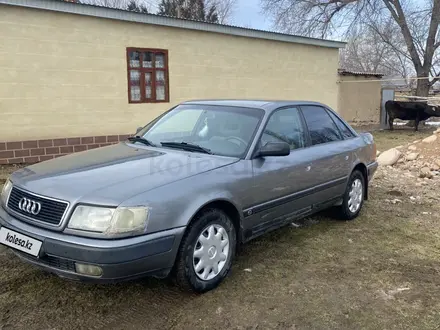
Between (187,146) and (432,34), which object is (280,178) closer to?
(187,146)

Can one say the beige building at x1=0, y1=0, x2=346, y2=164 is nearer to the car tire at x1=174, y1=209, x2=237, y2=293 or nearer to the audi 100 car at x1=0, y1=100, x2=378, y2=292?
the audi 100 car at x1=0, y1=100, x2=378, y2=292

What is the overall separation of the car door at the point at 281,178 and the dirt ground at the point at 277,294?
0.43 metres

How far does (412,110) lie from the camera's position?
1744cm

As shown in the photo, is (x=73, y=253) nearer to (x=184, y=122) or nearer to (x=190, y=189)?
(x=190, y=189)

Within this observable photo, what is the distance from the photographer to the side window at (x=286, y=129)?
408 centimetres

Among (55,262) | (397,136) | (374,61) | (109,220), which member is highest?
(374,61)

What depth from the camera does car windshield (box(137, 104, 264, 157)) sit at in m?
3.87

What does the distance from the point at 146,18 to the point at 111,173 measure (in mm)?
8045

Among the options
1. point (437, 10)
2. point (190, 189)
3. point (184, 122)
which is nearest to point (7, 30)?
point (184, 122)

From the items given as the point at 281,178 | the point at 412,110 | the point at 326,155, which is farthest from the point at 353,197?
the point at 412,110

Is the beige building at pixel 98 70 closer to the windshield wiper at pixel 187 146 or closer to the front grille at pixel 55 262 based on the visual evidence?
the windshield wiper at pixel 187 146

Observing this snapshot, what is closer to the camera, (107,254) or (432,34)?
(107,254)

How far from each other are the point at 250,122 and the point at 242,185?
77 centimetres

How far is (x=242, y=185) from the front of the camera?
140 inches
